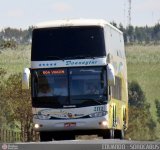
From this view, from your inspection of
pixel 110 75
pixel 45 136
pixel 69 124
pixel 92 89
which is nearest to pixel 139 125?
pixel 45 136

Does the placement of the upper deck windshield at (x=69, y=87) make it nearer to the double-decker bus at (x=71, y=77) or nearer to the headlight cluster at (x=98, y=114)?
the double-decker bus at (x=71, y=77)

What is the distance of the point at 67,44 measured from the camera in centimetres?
2417

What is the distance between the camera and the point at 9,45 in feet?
121

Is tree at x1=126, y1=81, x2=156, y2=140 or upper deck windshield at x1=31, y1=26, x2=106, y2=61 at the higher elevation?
upper deck windshield at x1=31, y1=26, x2=106, y2=61

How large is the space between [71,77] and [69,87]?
0.32 meters

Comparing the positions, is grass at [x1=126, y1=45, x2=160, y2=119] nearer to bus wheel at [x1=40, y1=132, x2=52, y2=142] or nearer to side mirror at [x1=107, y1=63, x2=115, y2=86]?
bus wheel at [x1=40, y1=132, x2=52, y2=142]

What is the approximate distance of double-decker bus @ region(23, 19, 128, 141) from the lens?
24.0 meters

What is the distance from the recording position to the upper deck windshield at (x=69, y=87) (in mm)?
23984

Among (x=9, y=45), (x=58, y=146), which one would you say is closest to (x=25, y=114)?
(x=9, y=45)

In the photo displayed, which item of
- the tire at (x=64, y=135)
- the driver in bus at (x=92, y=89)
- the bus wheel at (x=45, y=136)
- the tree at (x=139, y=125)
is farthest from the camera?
the tree at (x=139, y=125)

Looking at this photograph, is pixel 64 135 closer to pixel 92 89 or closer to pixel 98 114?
pixel 98 114

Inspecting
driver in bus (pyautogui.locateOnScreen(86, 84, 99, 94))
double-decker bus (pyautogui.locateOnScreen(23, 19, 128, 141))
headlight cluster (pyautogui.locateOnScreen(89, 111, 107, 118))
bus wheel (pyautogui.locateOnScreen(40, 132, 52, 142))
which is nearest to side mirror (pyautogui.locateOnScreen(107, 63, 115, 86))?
double-decker bus (pyautogui.locateOnScreen(23, 19, 128, 141))

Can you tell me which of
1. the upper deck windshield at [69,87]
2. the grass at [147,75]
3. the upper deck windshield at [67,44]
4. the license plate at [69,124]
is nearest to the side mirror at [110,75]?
the upper deck windshield at [69,87]

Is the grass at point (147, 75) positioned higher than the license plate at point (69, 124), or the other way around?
the license plate at point (69, 124)
